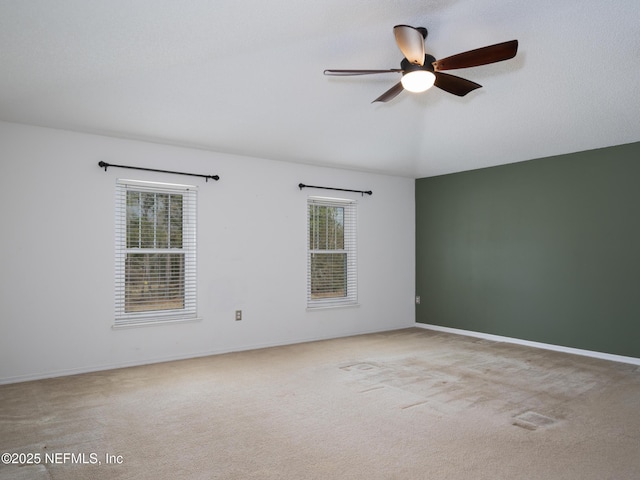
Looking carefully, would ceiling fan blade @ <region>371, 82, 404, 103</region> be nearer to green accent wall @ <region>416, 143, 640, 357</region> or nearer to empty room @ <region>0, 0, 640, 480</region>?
empty room @ <region>0, 0, 640, 480</region>

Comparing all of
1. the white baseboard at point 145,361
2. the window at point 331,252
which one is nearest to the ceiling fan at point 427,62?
the window at point 331,252

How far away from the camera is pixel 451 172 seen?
6625mm

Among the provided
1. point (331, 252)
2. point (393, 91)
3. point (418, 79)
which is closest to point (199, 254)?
point (331, 252)

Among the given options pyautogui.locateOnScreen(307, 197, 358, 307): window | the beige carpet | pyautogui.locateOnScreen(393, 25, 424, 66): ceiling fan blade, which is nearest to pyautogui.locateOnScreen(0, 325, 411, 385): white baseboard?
the beige carpet

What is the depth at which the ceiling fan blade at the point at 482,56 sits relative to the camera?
7.70 ft

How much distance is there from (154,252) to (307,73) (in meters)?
2.74

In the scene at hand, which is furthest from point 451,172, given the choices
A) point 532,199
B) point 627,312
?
point 627,312

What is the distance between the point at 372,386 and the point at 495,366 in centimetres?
152

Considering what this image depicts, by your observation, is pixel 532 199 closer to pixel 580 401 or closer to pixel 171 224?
pixel 580 401

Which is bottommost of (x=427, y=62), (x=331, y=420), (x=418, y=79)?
(x=331, y=420)

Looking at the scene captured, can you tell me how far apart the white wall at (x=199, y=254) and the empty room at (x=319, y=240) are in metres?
0.02

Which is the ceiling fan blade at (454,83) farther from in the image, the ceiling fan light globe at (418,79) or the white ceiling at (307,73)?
the white ceiling at (307,73)

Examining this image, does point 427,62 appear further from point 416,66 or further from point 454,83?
point 454,83

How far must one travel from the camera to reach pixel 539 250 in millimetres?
5637
